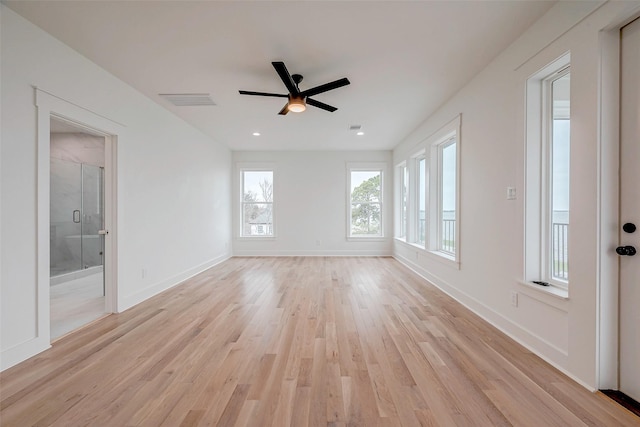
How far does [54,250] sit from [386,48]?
20.6 feet

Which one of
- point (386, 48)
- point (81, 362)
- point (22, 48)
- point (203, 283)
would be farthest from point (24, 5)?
point (203, 283)

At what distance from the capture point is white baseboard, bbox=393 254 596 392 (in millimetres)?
1939

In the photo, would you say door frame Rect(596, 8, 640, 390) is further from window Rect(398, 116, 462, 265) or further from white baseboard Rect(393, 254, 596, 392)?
window Rect(398, 116, 462, 265)

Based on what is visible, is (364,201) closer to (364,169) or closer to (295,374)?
(364,169)

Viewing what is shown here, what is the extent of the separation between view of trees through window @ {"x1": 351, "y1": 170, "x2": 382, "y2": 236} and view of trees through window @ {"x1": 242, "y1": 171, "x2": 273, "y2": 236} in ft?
7.07

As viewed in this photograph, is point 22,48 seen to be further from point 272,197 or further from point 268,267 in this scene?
point 272,197

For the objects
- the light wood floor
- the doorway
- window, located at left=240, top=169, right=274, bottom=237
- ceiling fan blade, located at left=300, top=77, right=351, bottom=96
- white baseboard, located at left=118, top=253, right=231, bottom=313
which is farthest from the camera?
window, located at left=240, top=169, right=274, bottom=237

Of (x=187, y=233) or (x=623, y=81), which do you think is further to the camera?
(x=187, y=233)

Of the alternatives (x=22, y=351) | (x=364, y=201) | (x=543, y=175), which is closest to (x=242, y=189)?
(x=364, y=201)

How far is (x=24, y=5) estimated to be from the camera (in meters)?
2.02

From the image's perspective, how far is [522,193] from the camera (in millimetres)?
2363

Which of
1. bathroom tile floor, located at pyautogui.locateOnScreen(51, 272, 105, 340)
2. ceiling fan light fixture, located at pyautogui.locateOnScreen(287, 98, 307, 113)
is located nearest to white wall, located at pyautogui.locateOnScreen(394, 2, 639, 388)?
ceiling fan light fixture, located at pyautogui.locateOnScreen(287, 98, 307, 113)

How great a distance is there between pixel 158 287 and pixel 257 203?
3.56 meters

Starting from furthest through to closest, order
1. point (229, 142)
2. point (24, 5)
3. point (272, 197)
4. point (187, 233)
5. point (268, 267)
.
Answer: point (272, 197), point (229, 142), point (268, 267), point (187, 233), point (24, 5)
